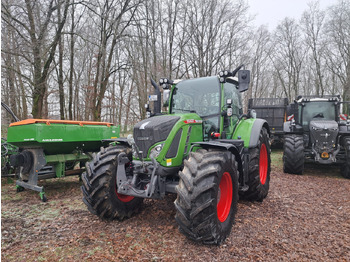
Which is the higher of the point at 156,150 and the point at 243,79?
the point at 243,79

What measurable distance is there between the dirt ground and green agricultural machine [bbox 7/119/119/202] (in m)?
0.57

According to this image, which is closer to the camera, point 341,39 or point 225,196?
point 225,196

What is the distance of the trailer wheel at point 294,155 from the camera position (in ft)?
24.1

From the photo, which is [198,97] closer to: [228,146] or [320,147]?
[228,146]

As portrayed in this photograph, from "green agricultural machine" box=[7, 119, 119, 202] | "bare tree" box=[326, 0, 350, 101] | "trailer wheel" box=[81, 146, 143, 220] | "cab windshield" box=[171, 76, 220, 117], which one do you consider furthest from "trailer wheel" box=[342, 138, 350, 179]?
"bare tree" box=[326, 0, 350, 101]

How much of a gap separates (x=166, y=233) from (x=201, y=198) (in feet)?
3.28

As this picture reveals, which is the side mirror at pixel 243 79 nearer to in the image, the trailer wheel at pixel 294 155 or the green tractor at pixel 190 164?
the green tractor at pixel 190 164

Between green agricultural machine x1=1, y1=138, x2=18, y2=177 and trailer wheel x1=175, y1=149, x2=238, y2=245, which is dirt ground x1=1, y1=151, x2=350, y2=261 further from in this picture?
green agricultural machine x1=1, y1=138, x2=18, y2=177

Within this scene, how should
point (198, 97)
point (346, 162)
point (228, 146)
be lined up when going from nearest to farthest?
point (228, 146), point (198, 97), point (346, 162)

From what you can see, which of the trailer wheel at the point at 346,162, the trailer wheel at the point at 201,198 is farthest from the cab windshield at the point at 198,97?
the trailer wheel at the point at 346,162

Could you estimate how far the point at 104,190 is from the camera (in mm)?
3766

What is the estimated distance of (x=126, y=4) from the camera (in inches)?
577

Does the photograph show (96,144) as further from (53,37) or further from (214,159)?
(53,37)

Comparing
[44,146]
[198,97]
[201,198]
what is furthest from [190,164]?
[44,146]
